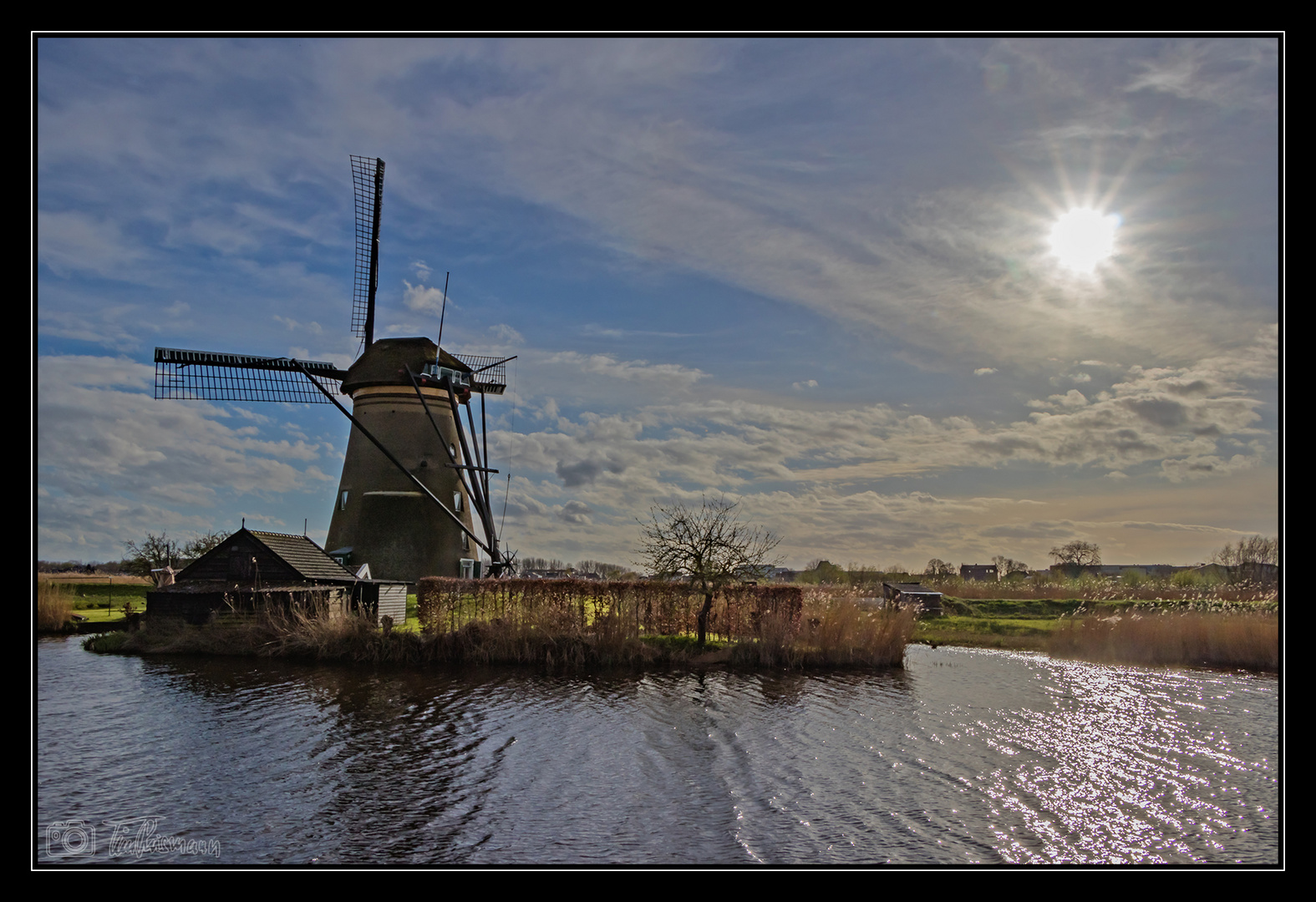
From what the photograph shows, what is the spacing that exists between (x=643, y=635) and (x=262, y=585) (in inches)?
415

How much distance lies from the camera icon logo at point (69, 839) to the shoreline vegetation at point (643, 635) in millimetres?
11115

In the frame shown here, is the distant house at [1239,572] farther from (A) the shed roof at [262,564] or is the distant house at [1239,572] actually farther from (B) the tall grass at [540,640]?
(A) the shed roof at [262,564]

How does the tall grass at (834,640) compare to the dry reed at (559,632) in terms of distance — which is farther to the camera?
the tall grass at (834,640)

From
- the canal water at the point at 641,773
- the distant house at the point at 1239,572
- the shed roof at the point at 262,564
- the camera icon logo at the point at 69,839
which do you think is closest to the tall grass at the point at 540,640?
the shed roof at the point at 262,564

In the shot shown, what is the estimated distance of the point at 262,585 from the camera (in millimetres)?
21344

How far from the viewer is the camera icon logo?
23.3ft

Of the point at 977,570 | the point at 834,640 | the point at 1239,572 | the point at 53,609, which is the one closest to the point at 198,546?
the point at 53,609

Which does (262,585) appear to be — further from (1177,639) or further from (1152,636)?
(1177,639)

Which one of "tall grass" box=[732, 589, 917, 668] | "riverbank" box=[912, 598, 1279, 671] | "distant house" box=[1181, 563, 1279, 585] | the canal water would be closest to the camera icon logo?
the canal water

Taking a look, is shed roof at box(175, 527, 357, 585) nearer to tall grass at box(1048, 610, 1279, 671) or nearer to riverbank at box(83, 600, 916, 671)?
riverbank at box(83, 600, 916, 671)

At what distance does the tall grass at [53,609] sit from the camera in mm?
23266
